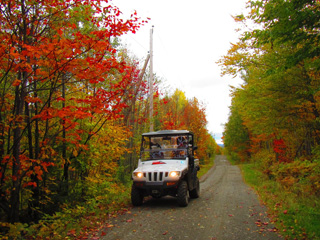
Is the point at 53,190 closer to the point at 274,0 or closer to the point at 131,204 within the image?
the point at 131,204

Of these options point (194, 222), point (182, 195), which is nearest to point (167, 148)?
point (182, 195)

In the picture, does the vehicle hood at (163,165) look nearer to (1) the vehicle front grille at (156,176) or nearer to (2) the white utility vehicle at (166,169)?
(2) the white utility vehicle at (166,169)

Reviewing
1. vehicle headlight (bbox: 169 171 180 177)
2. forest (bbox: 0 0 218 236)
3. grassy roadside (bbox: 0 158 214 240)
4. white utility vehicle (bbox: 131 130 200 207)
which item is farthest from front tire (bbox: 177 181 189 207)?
forest (bbox: 0 0 218 236)

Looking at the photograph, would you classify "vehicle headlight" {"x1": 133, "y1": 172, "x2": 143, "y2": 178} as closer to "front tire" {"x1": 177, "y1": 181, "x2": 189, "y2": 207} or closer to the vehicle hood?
the vehicle hood

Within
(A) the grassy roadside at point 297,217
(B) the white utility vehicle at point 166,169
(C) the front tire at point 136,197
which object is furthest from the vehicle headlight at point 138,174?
(A) the grassy roadside at point 297,217

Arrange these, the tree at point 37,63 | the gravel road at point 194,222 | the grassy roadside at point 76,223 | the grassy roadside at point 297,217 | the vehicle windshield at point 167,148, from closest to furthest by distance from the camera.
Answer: the tree at point 37,63 < the grassy roadside at point 76,223 < the grassy roadside at point 297,217 < the gravel road at point 194,222 < the vehicle windshield at point 167,148

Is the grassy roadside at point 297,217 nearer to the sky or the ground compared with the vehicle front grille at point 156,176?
nearer to the ground

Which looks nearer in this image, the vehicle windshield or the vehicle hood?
the vehicle hood

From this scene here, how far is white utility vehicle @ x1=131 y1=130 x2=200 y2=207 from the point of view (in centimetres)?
788

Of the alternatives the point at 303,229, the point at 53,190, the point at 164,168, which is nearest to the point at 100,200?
the point at 53,190

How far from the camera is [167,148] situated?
9.31m

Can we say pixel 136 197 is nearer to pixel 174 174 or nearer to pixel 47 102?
pixel 174 174

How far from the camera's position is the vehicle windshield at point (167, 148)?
9188mm

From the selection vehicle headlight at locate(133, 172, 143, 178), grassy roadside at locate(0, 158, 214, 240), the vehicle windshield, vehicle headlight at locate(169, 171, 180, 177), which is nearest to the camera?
grassy roadside at locate(0, 158, 214, 240)
